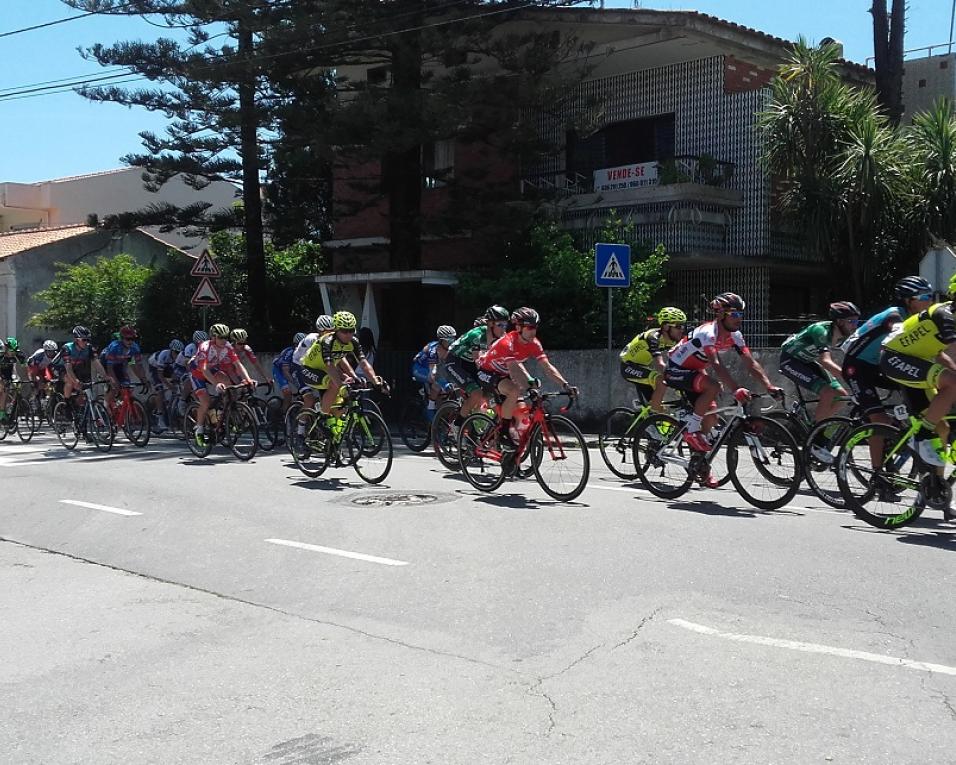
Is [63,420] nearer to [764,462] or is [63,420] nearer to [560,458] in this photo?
[560,458]

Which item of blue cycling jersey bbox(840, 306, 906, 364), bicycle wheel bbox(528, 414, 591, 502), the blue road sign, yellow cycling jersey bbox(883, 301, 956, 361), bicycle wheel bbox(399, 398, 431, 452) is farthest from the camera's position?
the blue road sign

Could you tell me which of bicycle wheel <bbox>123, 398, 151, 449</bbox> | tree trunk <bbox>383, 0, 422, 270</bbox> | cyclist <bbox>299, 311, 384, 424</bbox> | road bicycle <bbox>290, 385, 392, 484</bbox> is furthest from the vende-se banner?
road bicycle <bbox>290, 385, 392, 484</bbox>

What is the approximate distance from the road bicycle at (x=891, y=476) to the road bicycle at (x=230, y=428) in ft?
28.2

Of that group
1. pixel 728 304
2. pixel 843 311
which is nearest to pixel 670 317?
pixel 843 311

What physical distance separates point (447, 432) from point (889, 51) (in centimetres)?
1296

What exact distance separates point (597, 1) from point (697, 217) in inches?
182

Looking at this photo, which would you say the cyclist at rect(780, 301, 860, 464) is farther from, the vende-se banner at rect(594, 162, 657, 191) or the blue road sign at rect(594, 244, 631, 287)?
the vende-se banner at rect(594, 162, 657, 191)

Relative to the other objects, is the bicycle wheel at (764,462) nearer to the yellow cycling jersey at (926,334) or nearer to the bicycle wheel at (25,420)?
the yellow cycling jersey at (926,334)

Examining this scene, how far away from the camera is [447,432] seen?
12.9 m

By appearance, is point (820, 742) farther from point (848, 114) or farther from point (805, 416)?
point (848, 114)

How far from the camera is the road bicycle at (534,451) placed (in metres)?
10.4

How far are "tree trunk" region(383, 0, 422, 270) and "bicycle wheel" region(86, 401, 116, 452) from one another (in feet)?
25.5

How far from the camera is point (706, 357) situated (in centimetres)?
1014

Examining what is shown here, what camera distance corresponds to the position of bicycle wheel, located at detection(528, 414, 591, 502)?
33.8ft
